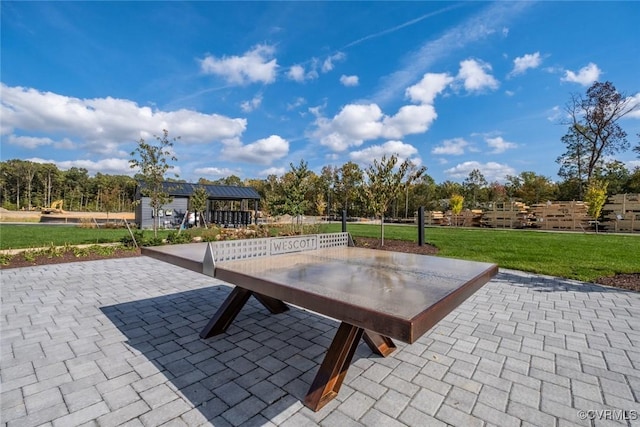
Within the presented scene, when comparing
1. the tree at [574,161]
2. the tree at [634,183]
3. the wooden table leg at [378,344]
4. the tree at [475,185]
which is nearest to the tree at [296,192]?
the wooden table leg at [378,344]

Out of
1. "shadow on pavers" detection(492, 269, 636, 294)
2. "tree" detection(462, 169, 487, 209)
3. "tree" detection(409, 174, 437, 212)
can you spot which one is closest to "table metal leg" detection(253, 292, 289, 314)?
"shadow on pavers" detection(492, 269, 636, 294)

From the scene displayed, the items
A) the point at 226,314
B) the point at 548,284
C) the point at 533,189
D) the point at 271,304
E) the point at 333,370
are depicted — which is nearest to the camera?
the point at 333,370

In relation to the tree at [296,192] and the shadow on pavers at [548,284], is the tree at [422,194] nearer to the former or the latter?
→ the tree at [296,192]

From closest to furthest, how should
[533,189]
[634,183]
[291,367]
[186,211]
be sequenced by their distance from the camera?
[291,367] → [186,211] → [634,183] → [533,189]

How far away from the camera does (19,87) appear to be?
11.0 metres

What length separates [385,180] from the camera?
9.19 metres

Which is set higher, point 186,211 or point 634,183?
point 634,183

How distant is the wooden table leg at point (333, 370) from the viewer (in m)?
2.00

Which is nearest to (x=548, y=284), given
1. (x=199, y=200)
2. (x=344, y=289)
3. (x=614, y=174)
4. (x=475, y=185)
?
(x=344, y=289)

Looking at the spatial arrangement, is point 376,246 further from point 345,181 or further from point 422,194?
point 422,194

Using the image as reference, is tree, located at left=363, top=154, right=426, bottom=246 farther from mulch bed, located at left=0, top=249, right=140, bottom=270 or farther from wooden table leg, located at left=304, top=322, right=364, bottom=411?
mulch bed, located at left=0, top=249, right=140, bottom=270

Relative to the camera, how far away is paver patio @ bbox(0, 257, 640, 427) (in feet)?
6.29

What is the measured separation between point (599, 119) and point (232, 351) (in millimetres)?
32813

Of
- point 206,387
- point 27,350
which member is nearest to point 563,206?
point 206,387
